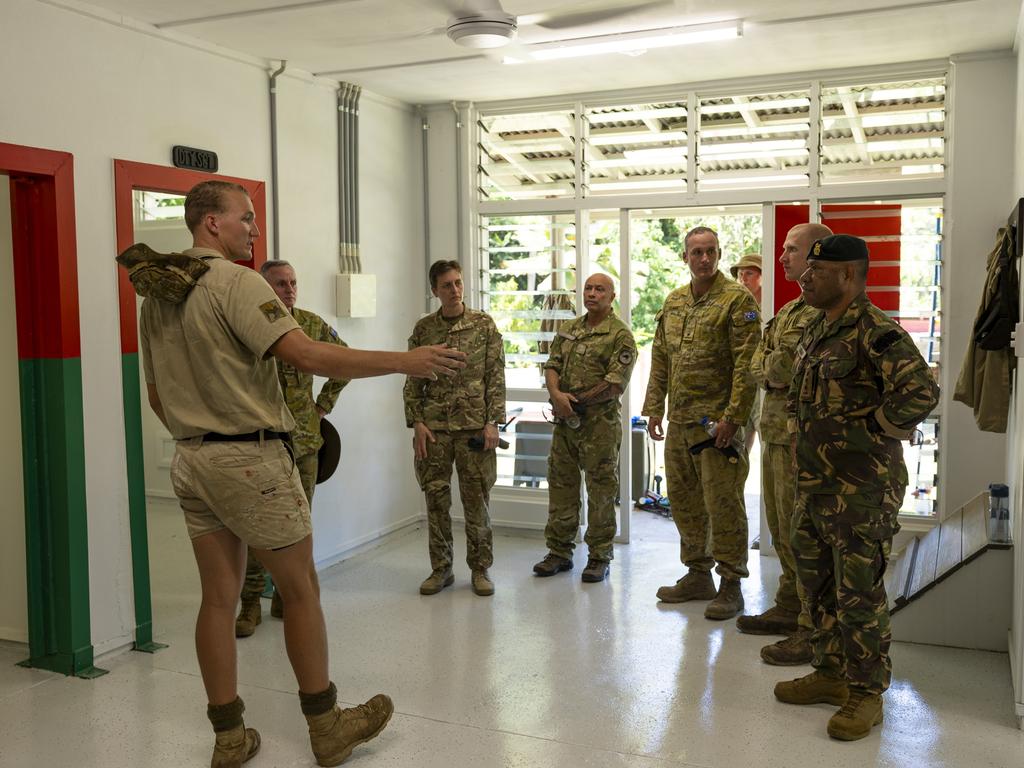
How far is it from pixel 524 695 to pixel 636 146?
3568 millimetres

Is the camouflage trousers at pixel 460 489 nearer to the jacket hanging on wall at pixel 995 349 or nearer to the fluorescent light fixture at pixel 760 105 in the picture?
the jacket hanging on wall at pixel 995 349

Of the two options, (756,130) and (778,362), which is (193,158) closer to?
(778,362)

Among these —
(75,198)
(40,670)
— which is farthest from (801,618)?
(75,198)

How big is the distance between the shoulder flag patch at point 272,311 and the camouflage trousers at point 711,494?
7.91 ft

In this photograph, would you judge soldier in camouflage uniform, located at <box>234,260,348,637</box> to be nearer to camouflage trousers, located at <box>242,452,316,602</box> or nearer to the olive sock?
camouflage trousers, located at <box>242,452,316,602</box>

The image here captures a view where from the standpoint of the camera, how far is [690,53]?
4938mm

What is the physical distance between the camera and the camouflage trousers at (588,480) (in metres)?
5.07

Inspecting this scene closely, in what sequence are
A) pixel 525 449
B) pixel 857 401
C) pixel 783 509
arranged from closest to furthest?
pixel 857 401
pixel 783 509
pixel 525 449

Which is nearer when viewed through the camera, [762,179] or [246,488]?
[246,488]

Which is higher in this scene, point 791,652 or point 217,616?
point 217,616

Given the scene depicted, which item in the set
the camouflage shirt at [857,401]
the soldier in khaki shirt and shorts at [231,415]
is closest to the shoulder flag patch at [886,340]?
the camouflage shirt at [857,401]

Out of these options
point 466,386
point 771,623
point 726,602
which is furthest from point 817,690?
point 466,386

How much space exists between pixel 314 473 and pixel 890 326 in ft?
8.88

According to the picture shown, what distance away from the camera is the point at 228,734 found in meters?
3.03
